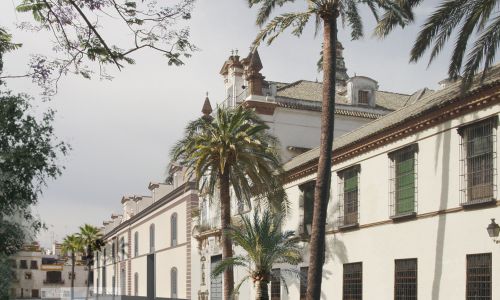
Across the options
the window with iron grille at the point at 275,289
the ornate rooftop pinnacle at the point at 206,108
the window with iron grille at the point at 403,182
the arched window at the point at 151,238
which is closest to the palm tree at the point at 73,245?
the arched window at the point at 151,238

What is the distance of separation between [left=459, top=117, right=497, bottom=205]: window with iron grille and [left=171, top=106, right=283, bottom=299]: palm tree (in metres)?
10.2

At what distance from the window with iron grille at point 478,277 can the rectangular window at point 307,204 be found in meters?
10.6

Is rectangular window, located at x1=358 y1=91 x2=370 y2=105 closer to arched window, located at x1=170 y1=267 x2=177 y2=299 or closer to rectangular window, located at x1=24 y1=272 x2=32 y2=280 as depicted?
arched window, located at x1=170 y1=267 x2=177 y2=299

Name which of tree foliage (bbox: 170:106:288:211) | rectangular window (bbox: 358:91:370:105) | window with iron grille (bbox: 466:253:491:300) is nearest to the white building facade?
window with iron grille (bbox: 466:253:491:300)

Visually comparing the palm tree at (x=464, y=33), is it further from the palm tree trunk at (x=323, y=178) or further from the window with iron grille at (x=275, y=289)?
the window with iron grille at (x=275, y=289)

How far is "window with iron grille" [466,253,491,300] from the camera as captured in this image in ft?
63.8

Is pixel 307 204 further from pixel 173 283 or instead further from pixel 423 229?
pixel 173 283

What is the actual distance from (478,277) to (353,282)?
23.7ft

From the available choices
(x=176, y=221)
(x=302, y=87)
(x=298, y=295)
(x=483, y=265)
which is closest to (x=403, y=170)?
(x=483, y=265)

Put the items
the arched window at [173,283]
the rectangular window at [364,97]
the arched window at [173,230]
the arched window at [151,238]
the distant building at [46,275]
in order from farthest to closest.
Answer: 1. the distant building at [46,275]
2. the arched window at [151,238]
3. the arched window at [173,230]
4. the arched window at [173,283]
5. the rectangular window at [364,97]

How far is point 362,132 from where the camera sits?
94.2ft

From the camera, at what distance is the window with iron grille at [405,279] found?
2272 cm

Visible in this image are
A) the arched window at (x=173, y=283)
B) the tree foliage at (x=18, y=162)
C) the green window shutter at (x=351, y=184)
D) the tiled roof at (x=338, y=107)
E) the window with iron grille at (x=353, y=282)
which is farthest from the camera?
the arched window at (x=173, y=283)

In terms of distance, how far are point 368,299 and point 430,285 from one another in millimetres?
3764
